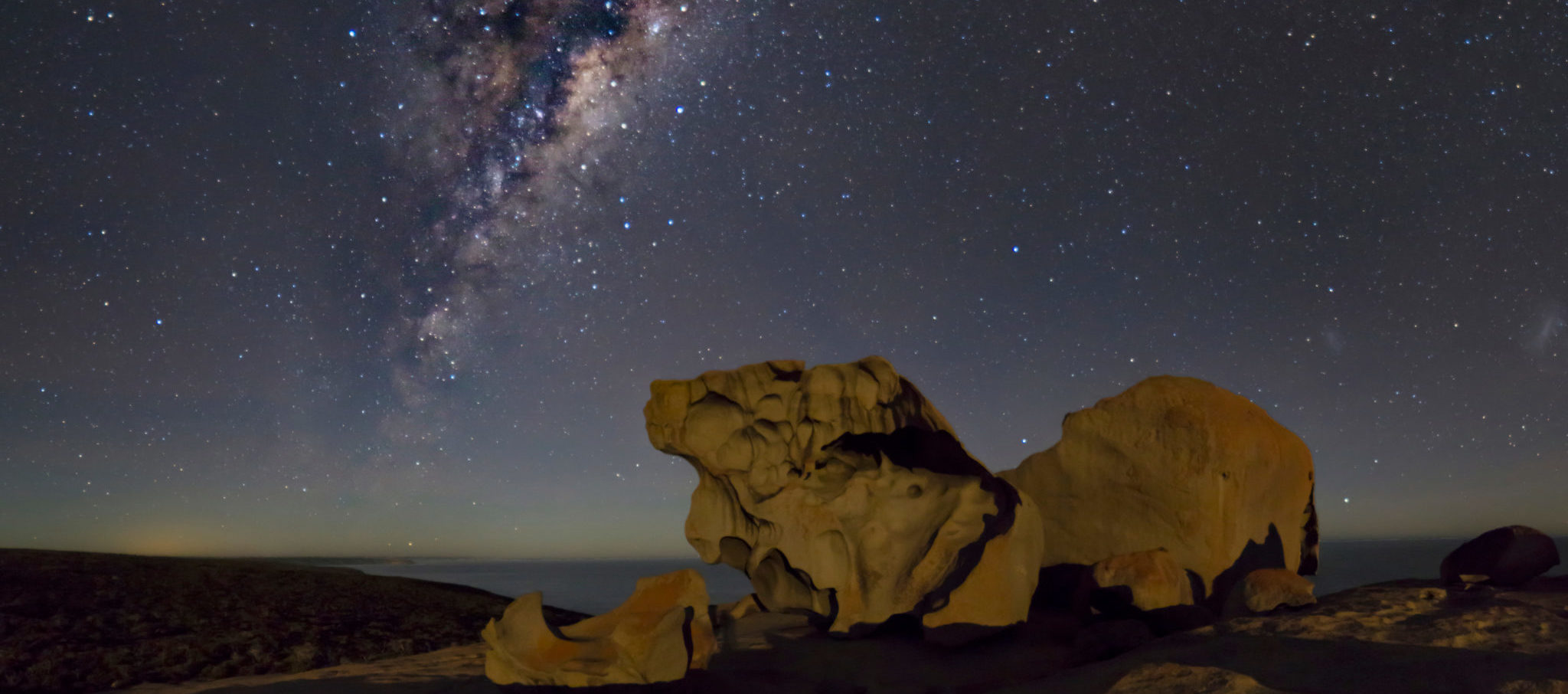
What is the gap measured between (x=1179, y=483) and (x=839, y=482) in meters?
3.77

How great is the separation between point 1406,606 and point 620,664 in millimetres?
6565

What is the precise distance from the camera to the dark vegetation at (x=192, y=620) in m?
8.37

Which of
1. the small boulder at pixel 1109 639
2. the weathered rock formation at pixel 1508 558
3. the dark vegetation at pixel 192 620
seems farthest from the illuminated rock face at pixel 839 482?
the dark vegetation at pixel 192 620

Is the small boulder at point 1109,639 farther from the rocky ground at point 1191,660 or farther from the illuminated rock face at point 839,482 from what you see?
the illuminated rock face at point 839,482

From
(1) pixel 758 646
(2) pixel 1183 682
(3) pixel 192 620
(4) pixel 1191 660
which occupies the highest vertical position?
(2) pixel 1183 682

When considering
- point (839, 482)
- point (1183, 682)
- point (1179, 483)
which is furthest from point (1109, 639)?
point (839, 482)

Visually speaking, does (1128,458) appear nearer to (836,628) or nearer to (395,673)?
(836,628)

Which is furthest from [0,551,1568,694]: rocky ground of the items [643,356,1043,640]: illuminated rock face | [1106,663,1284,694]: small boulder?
[643,356,1043,640]: illuminated rock face

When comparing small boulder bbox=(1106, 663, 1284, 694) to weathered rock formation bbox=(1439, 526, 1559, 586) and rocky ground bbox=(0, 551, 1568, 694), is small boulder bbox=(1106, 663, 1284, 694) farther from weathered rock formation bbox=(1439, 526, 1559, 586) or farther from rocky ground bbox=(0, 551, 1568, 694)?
weathered rock formation bbox=(1439, 526, 1559, 586)

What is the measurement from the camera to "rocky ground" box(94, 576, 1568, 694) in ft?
14.0

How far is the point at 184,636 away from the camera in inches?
371

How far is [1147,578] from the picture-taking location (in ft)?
23.5

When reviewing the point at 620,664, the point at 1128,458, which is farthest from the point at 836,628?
the point at 1128,458

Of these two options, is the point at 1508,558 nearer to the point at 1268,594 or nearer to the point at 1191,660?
the point at 1268,594
